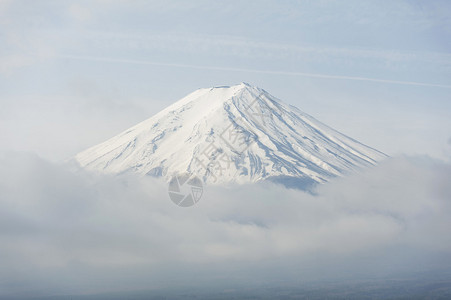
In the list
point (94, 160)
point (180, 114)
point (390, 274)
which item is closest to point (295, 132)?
point (180, 114)

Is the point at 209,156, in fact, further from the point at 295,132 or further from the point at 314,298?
the point at 314,298

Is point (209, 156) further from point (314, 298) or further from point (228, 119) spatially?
point (314, 298)

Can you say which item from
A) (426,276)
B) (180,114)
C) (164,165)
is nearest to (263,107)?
(180,114)

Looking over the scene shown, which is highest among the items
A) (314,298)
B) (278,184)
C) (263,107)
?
(263,107)

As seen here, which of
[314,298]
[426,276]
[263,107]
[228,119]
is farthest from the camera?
[263,107]

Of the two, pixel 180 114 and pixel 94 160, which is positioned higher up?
pixel 180 114

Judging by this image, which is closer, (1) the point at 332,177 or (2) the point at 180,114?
(1) the point at 332,177

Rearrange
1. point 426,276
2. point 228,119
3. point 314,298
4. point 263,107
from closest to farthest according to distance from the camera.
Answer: point 314,298
point 426,276
point 228,119
point 263,107
